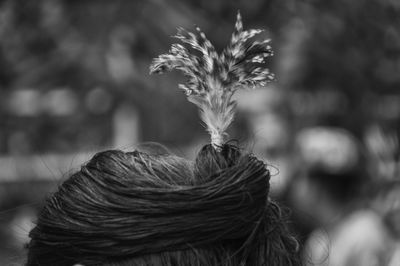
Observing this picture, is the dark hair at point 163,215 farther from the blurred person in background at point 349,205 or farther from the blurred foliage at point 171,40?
the blurred foliage at point 171,40

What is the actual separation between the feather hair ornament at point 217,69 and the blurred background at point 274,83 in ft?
12.5

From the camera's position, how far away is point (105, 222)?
4.82ft

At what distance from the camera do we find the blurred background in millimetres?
5848

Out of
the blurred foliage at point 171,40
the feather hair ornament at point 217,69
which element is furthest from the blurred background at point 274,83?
the feather hair ornament at point 217,69

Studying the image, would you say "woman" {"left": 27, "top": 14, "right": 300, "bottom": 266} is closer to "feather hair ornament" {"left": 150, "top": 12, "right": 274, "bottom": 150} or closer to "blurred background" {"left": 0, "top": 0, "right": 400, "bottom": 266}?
"feather hair ornament" {"left": 150, "top": 12, "right": 274, "bottom": 150}

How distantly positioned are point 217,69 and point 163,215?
0.30m

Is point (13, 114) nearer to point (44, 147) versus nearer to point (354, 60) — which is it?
point (44, 147)

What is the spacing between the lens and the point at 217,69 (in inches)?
63.9

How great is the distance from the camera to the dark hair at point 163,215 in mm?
1457

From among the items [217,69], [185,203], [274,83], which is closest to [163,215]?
[185,203]

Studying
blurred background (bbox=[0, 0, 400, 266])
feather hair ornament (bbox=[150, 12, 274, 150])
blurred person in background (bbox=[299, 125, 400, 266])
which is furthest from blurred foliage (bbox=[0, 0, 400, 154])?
feather hair ornament (bbox=[150, 12, 274, 150])

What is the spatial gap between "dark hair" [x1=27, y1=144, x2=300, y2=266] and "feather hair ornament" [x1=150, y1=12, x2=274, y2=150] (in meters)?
0.07

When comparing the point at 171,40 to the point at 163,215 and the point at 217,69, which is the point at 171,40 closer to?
the point at 217,69

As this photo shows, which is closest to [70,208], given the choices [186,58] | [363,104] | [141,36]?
[186,58]
